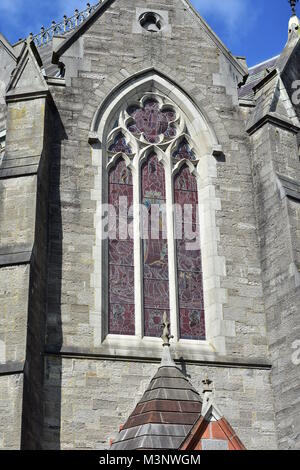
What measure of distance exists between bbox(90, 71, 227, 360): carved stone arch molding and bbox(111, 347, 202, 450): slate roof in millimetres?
1046

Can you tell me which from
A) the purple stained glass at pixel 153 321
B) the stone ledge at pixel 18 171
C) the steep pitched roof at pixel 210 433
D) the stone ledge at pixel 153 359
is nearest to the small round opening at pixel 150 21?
the stone ledge at pixel 18 171

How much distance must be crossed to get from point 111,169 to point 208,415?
617cm

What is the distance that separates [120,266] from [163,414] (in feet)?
12.0

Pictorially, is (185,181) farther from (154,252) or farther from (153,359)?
(153,359)

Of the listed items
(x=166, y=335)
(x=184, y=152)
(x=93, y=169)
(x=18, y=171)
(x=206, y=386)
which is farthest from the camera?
(x=184, y=152)

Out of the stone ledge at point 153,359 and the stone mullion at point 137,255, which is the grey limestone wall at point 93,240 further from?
the stone mullion at point 137,255

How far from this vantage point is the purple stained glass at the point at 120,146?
17.7 m

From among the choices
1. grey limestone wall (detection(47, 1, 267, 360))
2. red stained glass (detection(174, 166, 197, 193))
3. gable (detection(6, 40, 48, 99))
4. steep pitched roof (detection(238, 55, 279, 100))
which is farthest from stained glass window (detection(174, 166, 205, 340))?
steep pitched roof (detection(238, 55, 279, 100))

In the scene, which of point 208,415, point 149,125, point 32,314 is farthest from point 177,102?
point 208,415

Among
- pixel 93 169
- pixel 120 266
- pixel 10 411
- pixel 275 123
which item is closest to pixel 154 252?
pixel 120 266

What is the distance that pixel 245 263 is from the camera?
17031 mm

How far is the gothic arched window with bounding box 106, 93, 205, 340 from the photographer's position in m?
16.5

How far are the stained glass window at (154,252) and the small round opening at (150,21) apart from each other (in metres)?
2.98

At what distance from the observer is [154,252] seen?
17062 millimetres
